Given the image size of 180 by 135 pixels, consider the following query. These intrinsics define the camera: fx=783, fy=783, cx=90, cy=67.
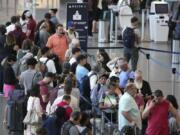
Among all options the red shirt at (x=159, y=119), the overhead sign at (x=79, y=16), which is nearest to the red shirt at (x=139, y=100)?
the red shirt at (x=159, y=119)

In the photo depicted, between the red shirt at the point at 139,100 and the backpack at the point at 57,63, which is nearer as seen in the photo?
the red shirt at the point at 139,100

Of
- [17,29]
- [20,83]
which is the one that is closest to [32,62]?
[20,83]

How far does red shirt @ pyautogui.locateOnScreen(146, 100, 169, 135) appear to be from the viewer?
14164 millimetres

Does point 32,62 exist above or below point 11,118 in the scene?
above

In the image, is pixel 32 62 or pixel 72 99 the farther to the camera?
pixel 32 62

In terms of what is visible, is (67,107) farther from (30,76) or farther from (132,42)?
(132,42)

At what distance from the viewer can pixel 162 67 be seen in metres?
24.9

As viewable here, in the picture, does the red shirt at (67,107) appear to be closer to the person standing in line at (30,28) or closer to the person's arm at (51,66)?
the person's arm at (51,66)

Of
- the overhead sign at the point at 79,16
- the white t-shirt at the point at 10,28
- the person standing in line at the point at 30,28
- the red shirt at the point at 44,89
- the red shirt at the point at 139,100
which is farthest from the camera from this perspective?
the person standing in line at the point at 30,28

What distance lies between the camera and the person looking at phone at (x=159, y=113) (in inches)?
557

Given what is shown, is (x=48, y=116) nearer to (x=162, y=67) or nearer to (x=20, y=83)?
(x=20, y=83)

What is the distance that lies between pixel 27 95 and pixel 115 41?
A: 1369 centimetres

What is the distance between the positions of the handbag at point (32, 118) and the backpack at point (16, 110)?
86 cm

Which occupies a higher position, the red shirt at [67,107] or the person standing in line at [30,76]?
Answer: the person standing in line at [30,76]
